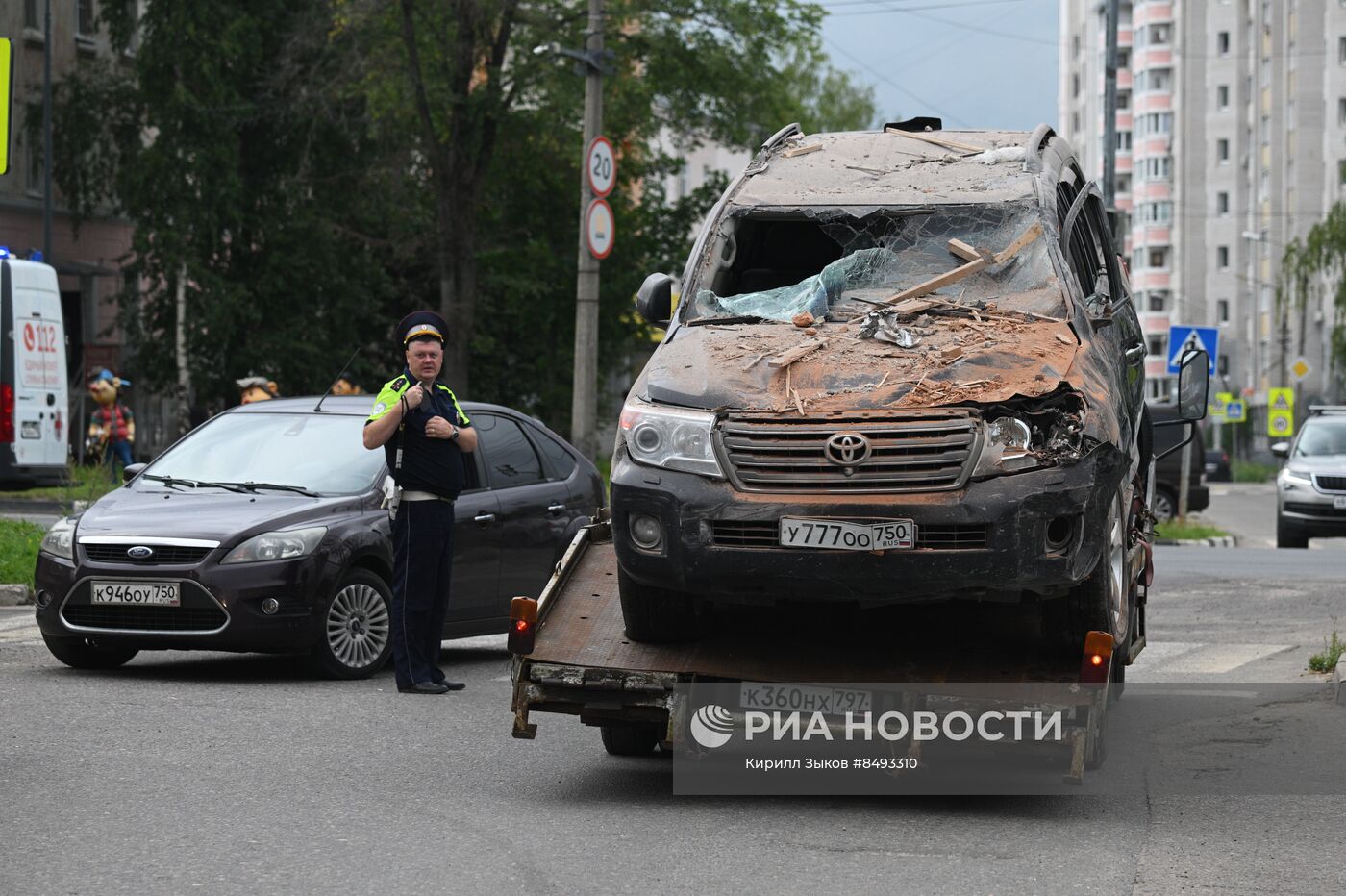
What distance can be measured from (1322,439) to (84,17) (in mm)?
28207

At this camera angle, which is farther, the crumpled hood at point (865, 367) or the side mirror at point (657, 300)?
the side mirror at point (657, 300)

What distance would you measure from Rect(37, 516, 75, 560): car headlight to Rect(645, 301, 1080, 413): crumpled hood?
15.0ft

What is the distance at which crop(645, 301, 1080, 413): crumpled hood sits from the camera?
7.59m

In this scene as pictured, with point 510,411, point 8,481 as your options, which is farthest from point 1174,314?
point 510,411

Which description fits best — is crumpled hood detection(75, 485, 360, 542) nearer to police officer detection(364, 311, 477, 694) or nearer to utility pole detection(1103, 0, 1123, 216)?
police officer detection(364, 311, 477, 694)

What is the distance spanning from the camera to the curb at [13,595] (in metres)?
16.3

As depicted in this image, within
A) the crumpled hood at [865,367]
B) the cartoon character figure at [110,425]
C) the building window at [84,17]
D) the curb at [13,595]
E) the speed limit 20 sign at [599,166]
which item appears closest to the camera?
the crumpled hood at [865,367]

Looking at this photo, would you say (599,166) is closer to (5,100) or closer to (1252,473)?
(5,100)

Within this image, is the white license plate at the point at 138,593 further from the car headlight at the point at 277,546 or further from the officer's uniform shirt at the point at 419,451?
the officer's uniform shirt at the point at 419,451

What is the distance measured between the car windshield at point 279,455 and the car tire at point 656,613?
4207 millimetres

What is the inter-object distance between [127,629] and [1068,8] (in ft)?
469

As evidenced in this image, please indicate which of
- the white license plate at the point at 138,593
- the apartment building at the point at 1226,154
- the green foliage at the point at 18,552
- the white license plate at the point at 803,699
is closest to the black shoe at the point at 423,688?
the white license plate at the point at 138,593

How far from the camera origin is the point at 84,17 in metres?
44.8

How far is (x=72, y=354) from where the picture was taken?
4447cm
